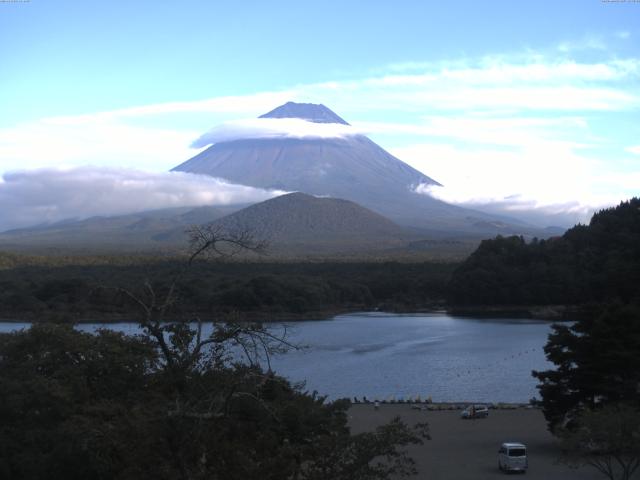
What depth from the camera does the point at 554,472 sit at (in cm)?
1166

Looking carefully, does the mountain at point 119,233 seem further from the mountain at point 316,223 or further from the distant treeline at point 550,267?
the distant treeline at point 550,267

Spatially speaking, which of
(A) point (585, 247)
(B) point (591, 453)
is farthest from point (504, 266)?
(B) point (591, 453)

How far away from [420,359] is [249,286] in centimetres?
1643

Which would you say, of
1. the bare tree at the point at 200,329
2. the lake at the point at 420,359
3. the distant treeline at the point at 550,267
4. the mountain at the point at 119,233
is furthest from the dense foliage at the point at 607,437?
the mountain at the point at 119,233

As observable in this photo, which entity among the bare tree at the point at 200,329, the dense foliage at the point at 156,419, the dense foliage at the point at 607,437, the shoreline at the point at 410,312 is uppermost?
the bare tree at the point at 200,329

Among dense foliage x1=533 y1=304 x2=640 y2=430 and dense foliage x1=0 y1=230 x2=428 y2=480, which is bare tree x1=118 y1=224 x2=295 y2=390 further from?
dense foliage x1=533 y1=304 x2=640 y2=430

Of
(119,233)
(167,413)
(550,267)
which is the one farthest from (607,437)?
(119,233)

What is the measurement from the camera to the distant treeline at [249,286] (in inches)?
1507

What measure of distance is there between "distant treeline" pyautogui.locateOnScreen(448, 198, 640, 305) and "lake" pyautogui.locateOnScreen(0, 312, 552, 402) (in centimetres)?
498

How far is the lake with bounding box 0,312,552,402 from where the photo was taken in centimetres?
2133

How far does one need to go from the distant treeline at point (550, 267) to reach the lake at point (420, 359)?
16.3 ft

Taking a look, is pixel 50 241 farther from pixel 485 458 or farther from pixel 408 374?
pixel 485 458

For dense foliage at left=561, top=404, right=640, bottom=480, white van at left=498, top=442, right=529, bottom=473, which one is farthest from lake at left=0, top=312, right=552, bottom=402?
dense foliage at left=561, top=404, right=640, bottom=480

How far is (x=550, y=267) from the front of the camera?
45.4 meters
